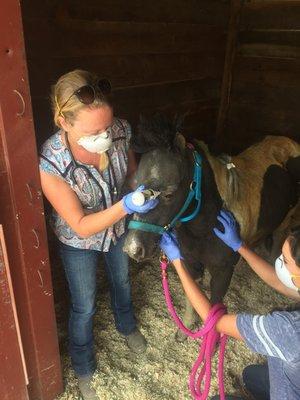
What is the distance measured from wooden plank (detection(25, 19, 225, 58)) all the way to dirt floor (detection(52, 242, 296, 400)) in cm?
171

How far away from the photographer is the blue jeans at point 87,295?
6.24 feet

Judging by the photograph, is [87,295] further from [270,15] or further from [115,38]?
[270,15]

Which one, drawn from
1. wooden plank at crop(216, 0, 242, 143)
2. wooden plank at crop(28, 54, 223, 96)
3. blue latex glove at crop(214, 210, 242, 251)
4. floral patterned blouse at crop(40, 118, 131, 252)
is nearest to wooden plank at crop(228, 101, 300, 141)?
wooden plank at crop(216, 0, 242, 143)

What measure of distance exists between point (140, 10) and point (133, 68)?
16.8 inches

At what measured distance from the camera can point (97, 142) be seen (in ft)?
5.24

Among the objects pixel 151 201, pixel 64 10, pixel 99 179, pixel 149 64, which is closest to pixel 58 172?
pixel 99 179

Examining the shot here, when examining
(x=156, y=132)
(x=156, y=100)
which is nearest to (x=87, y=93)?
(x=156, y=132)

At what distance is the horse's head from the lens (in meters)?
1.69

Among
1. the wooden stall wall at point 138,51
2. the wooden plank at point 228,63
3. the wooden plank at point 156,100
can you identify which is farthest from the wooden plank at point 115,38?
the wooden plank at point 156,100

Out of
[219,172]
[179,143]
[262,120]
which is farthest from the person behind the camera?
[262,120]

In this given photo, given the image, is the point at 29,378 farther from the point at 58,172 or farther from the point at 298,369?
the point at 298,369

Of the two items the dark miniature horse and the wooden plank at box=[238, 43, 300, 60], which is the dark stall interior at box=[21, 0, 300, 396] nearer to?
the wooden plank at box=[238, 43, 300, 60]

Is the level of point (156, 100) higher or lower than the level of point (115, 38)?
lower

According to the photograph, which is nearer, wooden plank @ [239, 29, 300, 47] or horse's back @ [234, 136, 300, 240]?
horse's back @ [234, 136, 300, 240]
